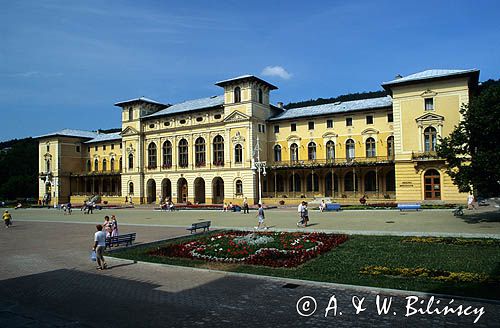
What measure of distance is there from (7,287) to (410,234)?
52.5ft

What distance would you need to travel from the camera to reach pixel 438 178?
38875 millimetres

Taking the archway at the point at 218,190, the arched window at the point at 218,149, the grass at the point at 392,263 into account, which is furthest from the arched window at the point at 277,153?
the grass at the point at 392,263

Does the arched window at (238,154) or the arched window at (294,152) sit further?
the arched window at (294,152)

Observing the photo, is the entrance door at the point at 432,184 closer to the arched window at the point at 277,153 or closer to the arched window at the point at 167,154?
the arched window at the point at 277,153

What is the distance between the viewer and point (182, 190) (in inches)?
2377

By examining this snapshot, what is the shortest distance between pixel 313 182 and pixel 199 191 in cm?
1860

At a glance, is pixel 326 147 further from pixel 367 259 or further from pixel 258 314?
pixel 258 314

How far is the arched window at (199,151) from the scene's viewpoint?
57469mm

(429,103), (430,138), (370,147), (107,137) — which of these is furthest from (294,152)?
(107,137)

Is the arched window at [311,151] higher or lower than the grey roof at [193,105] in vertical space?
lower

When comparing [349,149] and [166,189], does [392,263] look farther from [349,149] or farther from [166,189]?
[166,189]

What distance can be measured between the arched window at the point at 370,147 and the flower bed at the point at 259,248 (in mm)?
31964

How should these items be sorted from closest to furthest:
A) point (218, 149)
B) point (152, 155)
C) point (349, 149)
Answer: point (349, 149) → point (218, 149) → point (152, 155)

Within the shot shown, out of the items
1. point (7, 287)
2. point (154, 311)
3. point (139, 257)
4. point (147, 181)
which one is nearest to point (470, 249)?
point (154, 311)
